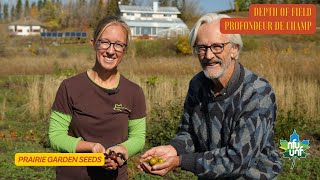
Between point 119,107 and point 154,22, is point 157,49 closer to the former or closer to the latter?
point 154,22

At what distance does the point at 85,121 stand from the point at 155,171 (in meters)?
0.48

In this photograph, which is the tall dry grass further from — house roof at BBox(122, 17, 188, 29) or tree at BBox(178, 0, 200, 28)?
tree at BBox(178, 0, 200, 28)

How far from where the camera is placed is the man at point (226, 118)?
2117 millimetres

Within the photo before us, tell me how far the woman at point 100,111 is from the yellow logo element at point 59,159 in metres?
0.05

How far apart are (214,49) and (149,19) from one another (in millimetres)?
46315

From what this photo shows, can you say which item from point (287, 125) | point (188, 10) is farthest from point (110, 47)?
point (188, 10)

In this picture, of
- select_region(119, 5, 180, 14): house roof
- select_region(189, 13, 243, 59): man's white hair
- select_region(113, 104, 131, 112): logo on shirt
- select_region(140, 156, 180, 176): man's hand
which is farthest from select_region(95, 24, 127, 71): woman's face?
select_region(119, 5, 180, 14): house roof

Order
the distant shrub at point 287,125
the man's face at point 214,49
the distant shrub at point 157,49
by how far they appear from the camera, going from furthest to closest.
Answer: the distant shrub at point 157,49, the distant shrub at point 287,125, the man's face at point 214,49

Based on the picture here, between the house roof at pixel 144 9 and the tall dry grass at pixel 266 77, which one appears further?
the house roof at pixel 144 9

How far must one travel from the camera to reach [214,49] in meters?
2.25

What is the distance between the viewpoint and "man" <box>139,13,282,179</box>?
2.12 m

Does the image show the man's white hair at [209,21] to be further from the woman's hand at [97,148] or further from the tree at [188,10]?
the tree at [188,10]

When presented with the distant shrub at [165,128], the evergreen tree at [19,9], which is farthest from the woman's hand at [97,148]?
the evergreen tree at [19,9]

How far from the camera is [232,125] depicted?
217 centimetres
